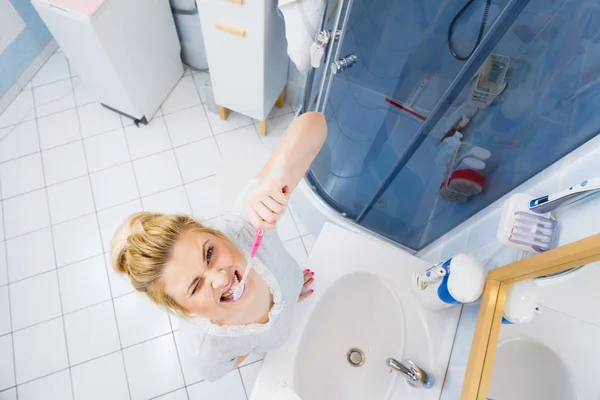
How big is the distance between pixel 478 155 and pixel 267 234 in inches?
36.8

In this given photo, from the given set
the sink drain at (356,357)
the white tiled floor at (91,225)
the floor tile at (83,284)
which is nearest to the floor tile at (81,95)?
the white tiled floor at (91,225)

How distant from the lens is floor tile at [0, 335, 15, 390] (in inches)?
65.8

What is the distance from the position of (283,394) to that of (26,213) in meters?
1.85

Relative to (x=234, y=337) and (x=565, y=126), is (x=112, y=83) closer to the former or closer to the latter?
(x=234, y=337)

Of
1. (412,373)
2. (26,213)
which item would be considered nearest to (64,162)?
(26,213)

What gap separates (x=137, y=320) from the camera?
1.79 meters

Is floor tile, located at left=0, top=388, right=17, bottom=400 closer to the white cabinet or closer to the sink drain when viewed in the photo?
the sink drain

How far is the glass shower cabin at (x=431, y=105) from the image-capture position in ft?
3.93

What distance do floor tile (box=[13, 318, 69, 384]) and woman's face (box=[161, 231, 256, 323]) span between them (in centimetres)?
132

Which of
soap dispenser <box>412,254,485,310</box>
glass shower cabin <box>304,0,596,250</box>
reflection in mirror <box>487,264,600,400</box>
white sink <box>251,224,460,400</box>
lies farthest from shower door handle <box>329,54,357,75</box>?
reflection in mirror <box>487,264,600,400</box>

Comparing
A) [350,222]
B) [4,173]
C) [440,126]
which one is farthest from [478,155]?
[4,173]

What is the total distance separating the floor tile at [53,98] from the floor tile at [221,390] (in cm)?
182

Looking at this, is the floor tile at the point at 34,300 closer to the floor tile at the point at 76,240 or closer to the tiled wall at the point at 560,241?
the floor tile at the point at 76,240

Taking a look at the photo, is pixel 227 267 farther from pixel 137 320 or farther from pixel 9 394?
pixel 9 394
